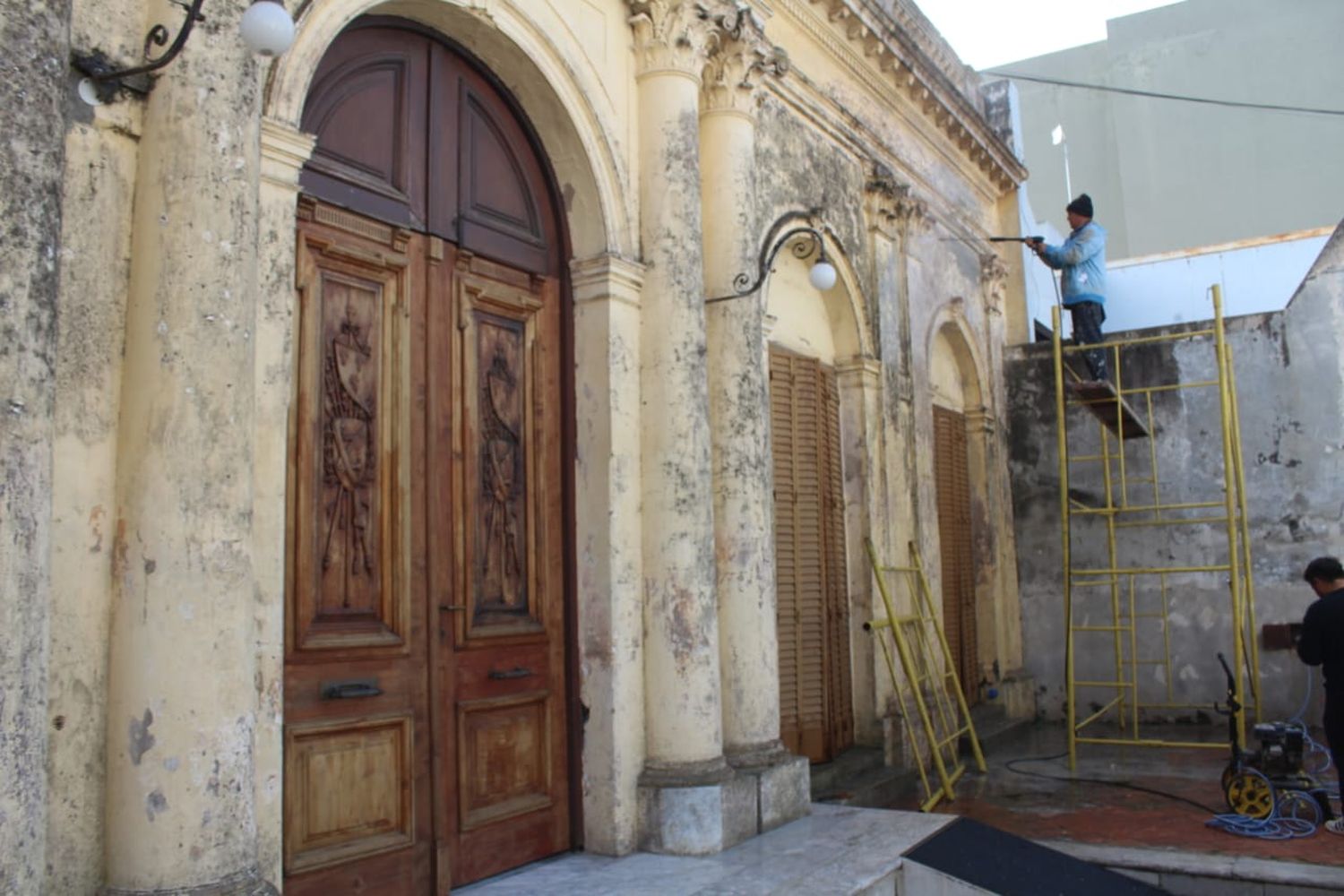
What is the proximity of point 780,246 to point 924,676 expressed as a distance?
363 cm

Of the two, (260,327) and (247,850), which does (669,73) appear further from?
(247,850)

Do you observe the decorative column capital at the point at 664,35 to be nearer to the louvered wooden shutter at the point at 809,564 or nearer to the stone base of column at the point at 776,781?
the louvered wooden shutter at the point at 809,564

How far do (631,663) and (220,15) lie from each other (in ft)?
11.2

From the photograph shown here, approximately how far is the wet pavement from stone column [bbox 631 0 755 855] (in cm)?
262

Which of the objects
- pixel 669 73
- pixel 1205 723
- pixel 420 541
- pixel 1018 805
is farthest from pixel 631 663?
pixel 1205 723

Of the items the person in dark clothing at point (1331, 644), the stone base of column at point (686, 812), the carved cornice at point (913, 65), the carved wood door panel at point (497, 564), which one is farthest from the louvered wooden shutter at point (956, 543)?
the carved wood door panel at point (497, 564)

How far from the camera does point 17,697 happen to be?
9.23ft

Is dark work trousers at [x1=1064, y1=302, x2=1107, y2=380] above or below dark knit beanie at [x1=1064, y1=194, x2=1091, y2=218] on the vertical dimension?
below

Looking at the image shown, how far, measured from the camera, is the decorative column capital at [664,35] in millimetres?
6184

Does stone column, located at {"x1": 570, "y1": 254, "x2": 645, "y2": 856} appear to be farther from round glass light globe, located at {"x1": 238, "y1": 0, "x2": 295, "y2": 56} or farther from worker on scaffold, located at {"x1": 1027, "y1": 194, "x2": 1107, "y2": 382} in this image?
worker on scaffold, located at {"x1": 1027, "y1": 194, "x2": 1107, "y2": 382}

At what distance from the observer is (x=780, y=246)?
25.6ft

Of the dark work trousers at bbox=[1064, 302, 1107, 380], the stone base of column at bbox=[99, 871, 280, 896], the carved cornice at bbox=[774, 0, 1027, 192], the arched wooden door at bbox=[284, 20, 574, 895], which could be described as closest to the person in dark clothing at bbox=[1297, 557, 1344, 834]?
the dark work trousers at bbox=[1064, 302, 1107, 380]

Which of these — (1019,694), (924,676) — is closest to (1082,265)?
(924,676)

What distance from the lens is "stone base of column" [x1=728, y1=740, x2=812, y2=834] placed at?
604cm
